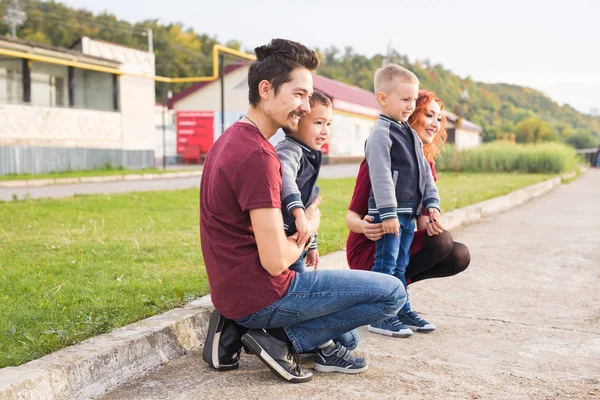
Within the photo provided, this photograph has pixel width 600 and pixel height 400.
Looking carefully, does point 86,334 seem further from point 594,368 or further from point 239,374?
point 594,368

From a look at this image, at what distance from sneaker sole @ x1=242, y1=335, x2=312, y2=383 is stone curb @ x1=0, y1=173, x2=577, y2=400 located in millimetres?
503

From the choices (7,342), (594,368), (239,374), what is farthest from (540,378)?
(7,342)

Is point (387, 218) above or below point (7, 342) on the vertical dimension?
above

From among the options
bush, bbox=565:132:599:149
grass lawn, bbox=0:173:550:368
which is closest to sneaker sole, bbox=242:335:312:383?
grass lawn, bbox=0:173:550:368

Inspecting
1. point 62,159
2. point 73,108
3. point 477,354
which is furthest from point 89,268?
point 73,108

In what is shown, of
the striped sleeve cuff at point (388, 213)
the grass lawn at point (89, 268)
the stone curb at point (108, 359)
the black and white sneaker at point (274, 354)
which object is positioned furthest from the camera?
the striped sleeve cuff at point (388, 213)

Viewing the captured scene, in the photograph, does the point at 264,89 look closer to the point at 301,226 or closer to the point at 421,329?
the point at 301,226

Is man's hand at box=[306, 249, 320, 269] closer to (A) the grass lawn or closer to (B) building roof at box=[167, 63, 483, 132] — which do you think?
(A) the grass lawn

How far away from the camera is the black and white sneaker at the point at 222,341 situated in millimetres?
3094

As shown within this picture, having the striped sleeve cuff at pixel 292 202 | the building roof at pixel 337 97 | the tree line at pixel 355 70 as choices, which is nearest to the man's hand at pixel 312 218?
the striped sleeve cuff at pixel 292 202

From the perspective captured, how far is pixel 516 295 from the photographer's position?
4.83 meters

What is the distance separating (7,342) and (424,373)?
6.03 ft

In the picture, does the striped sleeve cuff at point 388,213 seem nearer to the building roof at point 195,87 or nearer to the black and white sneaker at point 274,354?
the black and white sneaker at point 274,354

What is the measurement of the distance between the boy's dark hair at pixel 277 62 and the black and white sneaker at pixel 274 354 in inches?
39.5
